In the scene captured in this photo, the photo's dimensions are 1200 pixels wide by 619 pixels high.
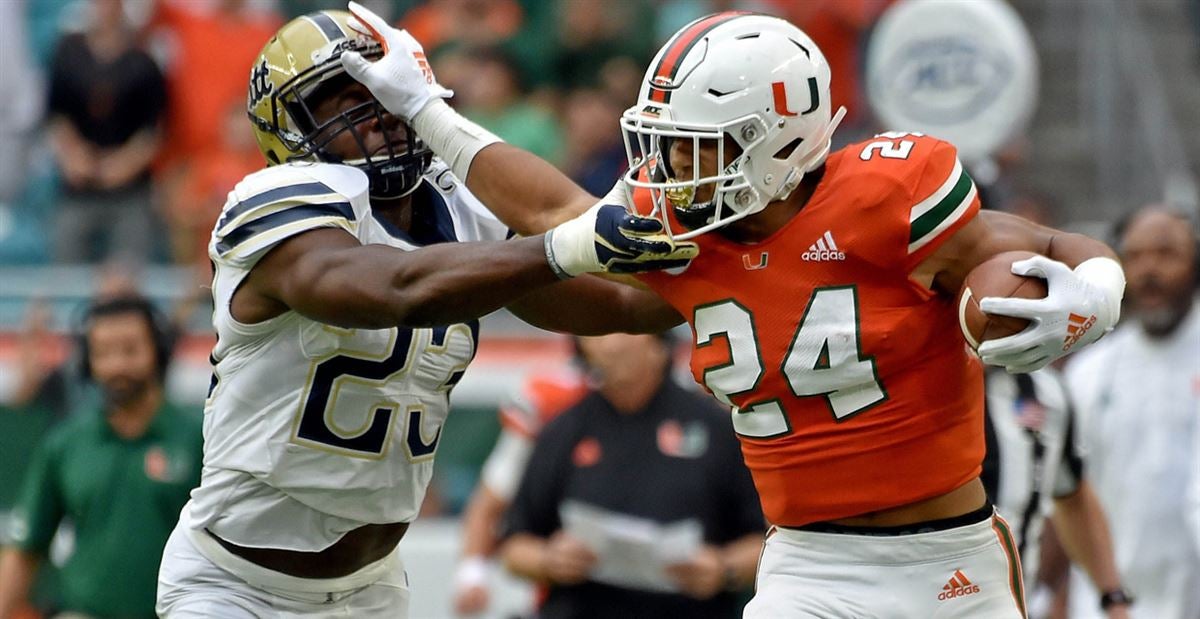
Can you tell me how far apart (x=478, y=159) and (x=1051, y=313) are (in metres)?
1.35

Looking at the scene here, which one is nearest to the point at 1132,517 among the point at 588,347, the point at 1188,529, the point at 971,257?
the point at 1188,529

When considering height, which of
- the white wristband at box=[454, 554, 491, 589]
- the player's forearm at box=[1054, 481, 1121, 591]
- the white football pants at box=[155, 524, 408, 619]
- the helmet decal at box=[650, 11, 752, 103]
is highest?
the helmet decal at box=[650, 11, 752, 103]

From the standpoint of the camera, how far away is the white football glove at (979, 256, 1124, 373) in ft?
11.3

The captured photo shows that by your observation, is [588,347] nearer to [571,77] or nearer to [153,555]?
[153,555]

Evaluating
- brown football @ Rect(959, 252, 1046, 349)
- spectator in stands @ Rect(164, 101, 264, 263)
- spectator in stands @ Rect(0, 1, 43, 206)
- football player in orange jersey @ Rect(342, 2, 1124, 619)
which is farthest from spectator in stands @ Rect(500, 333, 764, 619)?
spectator in stands @ Rect(0, 1, 43, 206)

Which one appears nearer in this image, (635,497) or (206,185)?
(635,497)

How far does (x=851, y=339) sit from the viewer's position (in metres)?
3.76

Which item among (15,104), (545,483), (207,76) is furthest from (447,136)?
(15,104)

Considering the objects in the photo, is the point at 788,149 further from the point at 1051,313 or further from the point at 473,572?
the point at 473,572

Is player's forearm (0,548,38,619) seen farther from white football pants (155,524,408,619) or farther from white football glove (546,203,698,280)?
white football glove (546,203,698,280)

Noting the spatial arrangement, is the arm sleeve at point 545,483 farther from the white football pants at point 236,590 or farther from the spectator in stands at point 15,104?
the spectator in stands at point 15,104

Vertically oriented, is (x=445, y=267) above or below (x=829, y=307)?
above

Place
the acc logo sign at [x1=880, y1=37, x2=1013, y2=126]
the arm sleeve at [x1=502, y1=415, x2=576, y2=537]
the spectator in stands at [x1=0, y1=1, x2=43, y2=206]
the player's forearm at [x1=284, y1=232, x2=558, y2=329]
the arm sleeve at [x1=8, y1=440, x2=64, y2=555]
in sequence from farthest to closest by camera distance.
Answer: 1. the spectator in stands at [x1=0, y1=1, x2=43, y2=206]
2. the acc logo sign at [x1=880, y1=37, x2=1013, y2=126]
3. the arm sleeve at [x1=502, y1=415, x2=576, y2=537]
4. the arm sleeve at [x1=8, y1=440, x2=64, y2=555]
5. the player's forearm at [x1=284, y1=232, x2=558, y2=329]

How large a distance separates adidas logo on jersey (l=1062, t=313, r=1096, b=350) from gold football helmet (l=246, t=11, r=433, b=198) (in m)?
1.54
